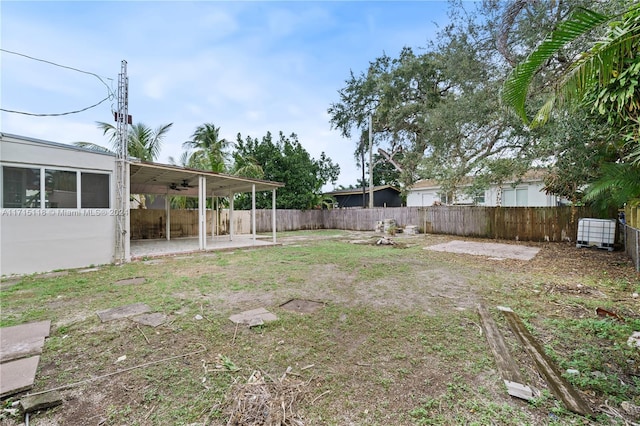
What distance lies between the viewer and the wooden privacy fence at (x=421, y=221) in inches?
384

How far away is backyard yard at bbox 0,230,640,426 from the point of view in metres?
1.78

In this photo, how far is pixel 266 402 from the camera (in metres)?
1.81

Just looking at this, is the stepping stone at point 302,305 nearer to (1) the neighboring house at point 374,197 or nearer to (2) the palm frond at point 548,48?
(2) the palm frond at point 548,48

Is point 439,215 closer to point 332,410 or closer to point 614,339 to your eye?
point 614,339

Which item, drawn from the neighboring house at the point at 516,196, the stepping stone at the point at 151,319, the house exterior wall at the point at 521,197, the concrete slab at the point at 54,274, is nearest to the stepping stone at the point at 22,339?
the stepping stone at the point at 151,319

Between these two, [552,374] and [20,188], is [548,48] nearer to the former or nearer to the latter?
[552,374]

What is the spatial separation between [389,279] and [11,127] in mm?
9488

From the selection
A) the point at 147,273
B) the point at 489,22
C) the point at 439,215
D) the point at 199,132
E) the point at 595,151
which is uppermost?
the point at 489,22

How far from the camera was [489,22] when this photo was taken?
9.59m

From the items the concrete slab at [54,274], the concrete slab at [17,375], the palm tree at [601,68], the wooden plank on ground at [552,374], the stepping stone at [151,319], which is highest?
the palm tree at [601,68]

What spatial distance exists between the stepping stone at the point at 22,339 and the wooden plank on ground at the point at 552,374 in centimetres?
428

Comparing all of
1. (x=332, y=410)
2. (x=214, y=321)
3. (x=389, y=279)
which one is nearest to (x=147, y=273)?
(x=214, y=321)

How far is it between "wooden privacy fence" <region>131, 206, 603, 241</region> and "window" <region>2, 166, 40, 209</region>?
6450 mm

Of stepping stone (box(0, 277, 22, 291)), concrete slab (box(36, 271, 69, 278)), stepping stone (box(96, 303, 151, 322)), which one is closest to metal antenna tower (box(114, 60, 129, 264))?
concrete slab (box(36, 271, 69, 278))
